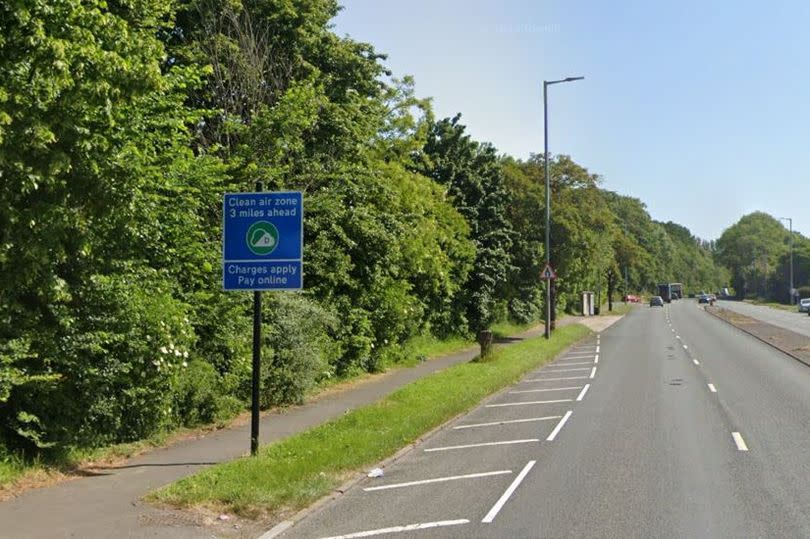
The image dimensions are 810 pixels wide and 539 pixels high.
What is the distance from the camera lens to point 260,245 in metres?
10.7

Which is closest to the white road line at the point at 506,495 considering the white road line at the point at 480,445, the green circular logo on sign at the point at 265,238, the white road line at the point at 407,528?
the white road line at the point at 407,528

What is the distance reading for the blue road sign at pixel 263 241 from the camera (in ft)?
34.8

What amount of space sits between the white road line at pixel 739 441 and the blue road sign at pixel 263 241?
7142 millimetres

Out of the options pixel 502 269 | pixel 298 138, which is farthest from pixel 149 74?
pixel 502 269

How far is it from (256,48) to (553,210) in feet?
81.6

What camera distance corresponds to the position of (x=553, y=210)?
4119cm

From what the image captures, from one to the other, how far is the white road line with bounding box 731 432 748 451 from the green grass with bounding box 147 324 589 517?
5.16 m

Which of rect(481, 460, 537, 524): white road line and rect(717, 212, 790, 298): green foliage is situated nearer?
rect(481, 460, 537, 524): white road line

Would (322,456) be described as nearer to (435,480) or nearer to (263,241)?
(435,480)

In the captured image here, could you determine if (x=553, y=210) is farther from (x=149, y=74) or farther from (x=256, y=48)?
(x=149, y=74)

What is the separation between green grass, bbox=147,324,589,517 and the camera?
8.52 metres

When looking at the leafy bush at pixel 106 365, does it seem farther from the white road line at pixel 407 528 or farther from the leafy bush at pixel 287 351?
the white road line at pixel 407 528

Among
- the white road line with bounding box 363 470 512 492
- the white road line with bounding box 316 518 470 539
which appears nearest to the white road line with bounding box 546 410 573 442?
the white road line with bounding box 363 470 512 492

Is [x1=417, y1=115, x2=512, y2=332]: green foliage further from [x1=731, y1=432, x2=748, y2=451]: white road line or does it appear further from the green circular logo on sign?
the green circular logo on sign
